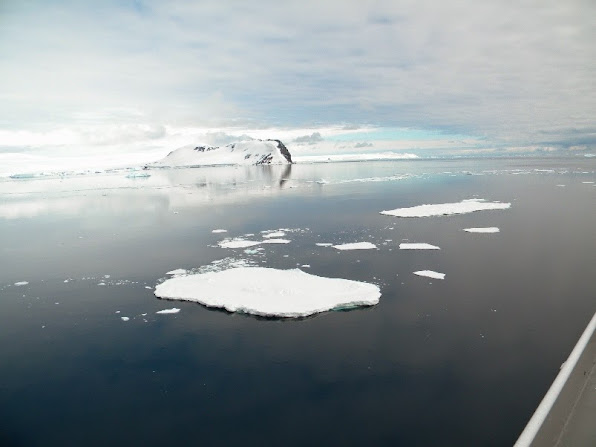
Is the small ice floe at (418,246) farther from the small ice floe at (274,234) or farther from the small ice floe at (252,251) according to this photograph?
the small ice floe at (274,234)

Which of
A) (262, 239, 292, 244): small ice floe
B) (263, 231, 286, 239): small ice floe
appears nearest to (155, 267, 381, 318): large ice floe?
(262, 239, 292, 244): small ice floe

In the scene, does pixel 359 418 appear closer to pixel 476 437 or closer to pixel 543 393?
pixel 476 437

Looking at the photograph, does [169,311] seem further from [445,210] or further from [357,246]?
[445,210]

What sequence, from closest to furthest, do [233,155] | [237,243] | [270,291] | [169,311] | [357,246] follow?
[169,311], [270,291], [357,246], [237,243], [233,155]

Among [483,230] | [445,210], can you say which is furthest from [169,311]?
[445,210]

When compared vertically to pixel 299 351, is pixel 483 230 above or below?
above

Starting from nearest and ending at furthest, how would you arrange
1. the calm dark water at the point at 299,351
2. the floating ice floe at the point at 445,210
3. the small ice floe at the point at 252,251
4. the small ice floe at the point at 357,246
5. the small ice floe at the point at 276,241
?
1. the calm dark water at the point at 299,351
2. the small ice floe at the point at 252,251
3. the small ice floe at the point at 357,246
4. the small ice floe at the point at 276,241
5. the floating ice floe at the point at 445,210

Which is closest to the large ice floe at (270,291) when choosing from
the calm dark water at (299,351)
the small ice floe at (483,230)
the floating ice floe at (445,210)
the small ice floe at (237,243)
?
the calm dark water at (299,351)
